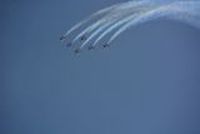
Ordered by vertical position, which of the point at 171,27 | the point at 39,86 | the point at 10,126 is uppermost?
the point at 171,27

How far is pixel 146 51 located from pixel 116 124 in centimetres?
44

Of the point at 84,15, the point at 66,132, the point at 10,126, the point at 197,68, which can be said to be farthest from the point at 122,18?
the point at 10,126

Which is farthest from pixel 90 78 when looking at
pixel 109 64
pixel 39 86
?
pixel 39 86

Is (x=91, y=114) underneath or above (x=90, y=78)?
underneath

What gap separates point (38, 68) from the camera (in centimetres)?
240

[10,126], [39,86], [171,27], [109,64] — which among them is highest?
[171,27]

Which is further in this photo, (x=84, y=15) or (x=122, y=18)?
(x=84, y=15)

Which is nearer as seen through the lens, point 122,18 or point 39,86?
point 122,18

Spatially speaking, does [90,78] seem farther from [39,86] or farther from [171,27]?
[171,27]

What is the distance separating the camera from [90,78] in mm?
2375

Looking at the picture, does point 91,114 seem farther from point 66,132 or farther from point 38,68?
point 38,68

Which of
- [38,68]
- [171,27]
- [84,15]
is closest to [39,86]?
[38,68]

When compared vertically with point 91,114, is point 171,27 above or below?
above

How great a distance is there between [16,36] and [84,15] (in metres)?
0.42
